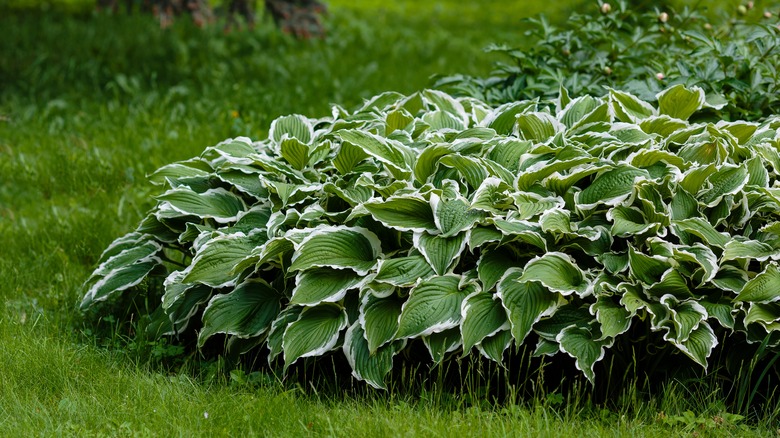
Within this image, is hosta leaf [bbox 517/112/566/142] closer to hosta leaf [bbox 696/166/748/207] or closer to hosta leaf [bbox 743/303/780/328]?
hosta leaf [bbox 696/166/748/207]

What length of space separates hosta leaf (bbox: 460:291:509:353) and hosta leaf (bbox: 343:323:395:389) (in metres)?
0.27

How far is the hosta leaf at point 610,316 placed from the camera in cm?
296

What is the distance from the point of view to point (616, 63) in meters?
4.81

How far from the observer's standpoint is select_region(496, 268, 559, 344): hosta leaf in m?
3.00

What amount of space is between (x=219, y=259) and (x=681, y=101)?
2149 mm

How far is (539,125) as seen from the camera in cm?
374

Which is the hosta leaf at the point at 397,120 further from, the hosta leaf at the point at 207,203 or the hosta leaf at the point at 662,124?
the hosta leaf at the point at 662,124

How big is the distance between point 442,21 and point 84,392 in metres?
9.52

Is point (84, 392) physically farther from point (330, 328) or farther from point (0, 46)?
point (0, 46)

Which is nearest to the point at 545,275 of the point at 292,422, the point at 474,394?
the point at 474,394

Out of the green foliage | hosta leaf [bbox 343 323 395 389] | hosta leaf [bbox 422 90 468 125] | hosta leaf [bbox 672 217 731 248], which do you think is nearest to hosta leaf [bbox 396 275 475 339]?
hosta leaf [bbox 343 323 395 389]

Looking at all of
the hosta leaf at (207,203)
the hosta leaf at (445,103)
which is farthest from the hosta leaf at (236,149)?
the hosta leaf at (445,103)

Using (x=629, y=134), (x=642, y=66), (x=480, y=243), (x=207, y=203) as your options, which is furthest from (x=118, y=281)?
(x=642, y=66)

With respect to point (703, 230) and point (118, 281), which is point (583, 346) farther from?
point (118, 281)
